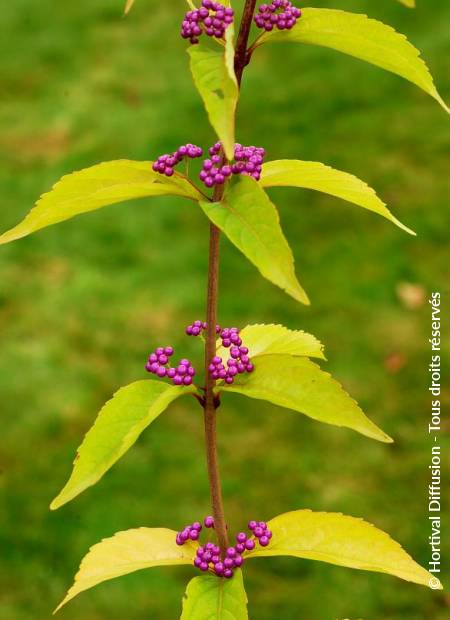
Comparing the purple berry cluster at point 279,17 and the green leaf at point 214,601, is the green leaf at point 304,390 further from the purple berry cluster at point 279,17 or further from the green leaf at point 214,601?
the purple berry cluster at point 279,17

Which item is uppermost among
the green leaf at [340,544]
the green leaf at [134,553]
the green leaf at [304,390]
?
the green leaf at [304,390]

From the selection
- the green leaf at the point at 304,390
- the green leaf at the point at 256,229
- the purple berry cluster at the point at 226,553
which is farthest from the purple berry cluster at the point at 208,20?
the purple berry cluster at the point at 226,553

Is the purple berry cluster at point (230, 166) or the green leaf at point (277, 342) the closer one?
the purple berry cluster at point (230, 166)

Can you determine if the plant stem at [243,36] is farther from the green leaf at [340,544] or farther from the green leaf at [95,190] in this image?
the green leaf at [340,544]

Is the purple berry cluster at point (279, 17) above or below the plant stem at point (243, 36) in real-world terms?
above

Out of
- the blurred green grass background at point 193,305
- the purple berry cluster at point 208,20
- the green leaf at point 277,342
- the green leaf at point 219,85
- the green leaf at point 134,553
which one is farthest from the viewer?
the blurred green grass background at point 193,305

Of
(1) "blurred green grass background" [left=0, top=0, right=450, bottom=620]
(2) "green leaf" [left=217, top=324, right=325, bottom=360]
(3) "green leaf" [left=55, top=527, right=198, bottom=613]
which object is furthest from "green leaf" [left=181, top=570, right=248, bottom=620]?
(1) "blurred green grass background" [left=0, top=0, right=450, bottom=620]

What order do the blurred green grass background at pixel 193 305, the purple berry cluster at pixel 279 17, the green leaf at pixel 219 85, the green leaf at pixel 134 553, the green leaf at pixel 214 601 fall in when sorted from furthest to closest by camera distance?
the blurred green grass background at pixel 193 305 < the green leaf at pixel 134 553 < the green leaf at pixel 214 601 < the purple berry cluster at pixel 279 17 < the green leaf at pixel 219 85
